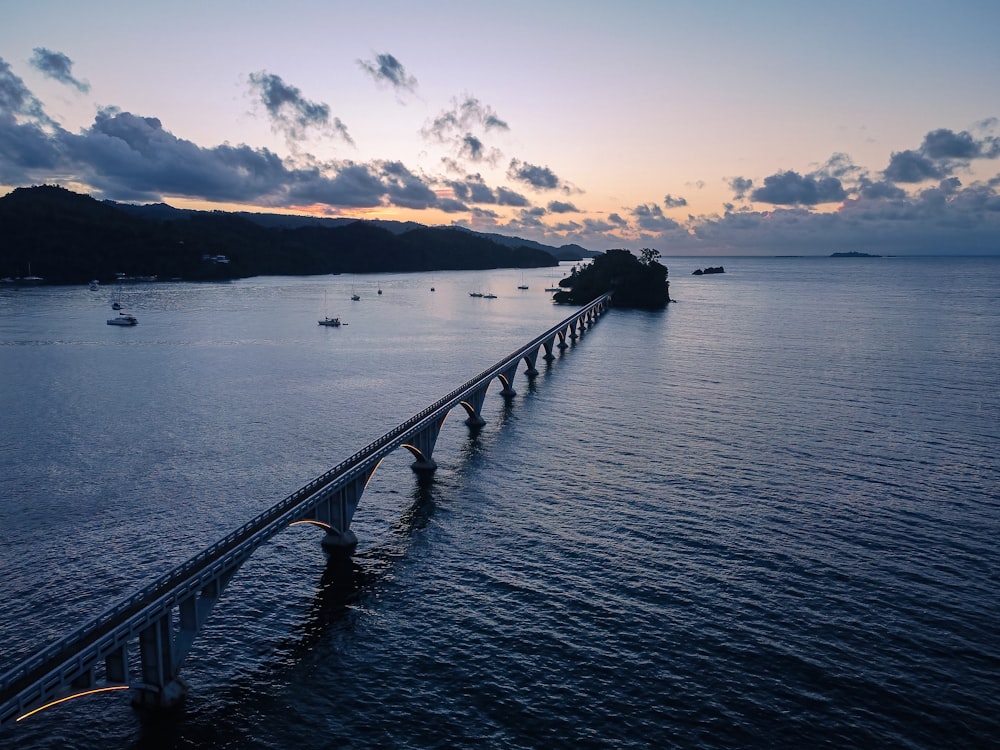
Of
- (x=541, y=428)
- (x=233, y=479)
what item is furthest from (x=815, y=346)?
(x=233, y=479)

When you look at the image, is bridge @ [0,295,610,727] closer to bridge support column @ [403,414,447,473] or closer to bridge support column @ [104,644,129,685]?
bridge support column @ [104,644,129,685]

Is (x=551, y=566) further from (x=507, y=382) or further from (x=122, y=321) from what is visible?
(x=122, y=321)

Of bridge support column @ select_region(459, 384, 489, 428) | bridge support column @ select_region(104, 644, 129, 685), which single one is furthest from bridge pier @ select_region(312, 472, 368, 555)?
bridge support column @ select_region(459, 384, 489, 428)

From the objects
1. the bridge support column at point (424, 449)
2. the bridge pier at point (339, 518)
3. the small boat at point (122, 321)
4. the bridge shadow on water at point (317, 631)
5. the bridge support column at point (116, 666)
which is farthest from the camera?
the small boat at point (122, 321)

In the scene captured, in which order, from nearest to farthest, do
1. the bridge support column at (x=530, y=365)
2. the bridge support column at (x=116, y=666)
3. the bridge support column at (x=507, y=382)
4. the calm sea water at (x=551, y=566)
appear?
1. the bridge support column at (x=116, y=666)
2. the calm sea water at (x=551, y=566)
3. the bridge support column at (x=507, y=382)
4. the bridge support column at (x=530, y=365)

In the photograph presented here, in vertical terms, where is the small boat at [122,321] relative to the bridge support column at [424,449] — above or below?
above

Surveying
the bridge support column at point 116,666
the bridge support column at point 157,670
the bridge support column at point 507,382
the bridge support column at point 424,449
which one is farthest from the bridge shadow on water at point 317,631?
the bridge support column at point 507,382

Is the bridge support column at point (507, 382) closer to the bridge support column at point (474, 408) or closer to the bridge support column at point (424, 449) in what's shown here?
the bridge support column at point (474, 408)
